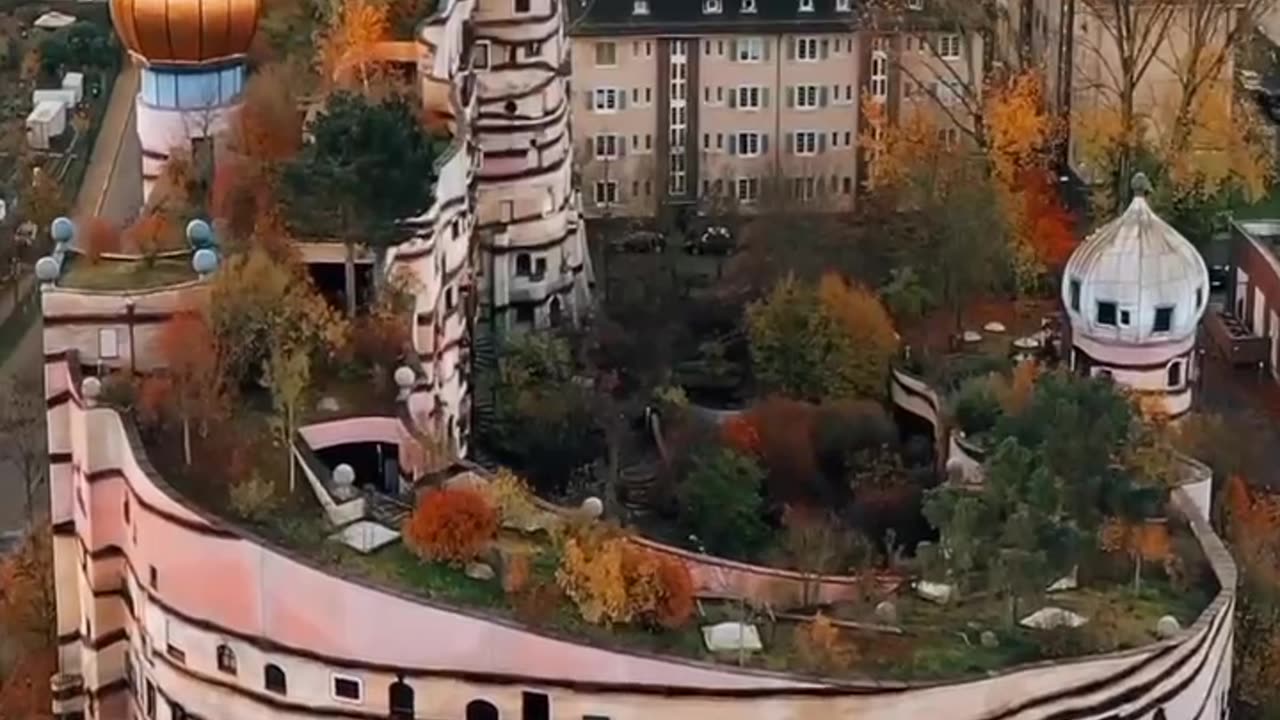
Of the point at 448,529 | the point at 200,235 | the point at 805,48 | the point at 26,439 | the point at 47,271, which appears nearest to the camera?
the point at 448,529

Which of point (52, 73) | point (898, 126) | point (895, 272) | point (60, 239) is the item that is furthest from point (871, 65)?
point (60, 239)

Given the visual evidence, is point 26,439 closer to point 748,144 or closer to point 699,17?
point 699,17

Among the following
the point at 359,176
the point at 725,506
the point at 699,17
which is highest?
the point at 359,176

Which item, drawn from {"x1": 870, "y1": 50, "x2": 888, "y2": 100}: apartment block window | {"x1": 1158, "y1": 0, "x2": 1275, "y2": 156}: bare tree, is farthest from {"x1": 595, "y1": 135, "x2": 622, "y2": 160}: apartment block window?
{"x1": 1158, "y1": 0, "x2": 1275, "y2": 156}: bare tree

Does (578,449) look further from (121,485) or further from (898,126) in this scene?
(898,126)

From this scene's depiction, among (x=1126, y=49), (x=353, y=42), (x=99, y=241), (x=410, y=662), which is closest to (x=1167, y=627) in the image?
(x=410, y=662)
